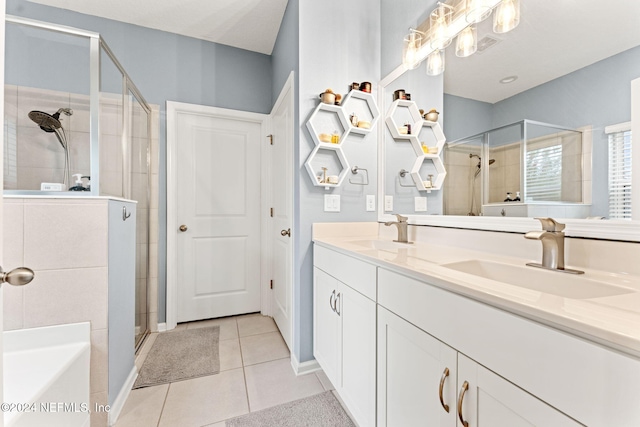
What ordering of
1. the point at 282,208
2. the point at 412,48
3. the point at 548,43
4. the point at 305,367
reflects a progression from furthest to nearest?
the point at 282,208, the point at 305,367, the point at 412,48, the point at 548,43

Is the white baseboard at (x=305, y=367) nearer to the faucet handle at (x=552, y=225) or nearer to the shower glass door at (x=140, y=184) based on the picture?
the shower glass door at (x=140, y=184)

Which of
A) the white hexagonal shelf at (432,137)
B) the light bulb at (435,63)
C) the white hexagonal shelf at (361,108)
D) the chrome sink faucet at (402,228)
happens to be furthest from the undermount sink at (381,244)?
the light bulb at (435,63)

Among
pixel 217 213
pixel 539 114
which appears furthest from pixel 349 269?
pixel 217 213

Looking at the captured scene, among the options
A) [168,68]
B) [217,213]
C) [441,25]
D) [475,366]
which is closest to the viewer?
[475,366]

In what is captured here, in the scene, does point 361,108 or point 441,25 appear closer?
point 441,25

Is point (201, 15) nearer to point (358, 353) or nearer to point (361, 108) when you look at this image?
point (361, 108)

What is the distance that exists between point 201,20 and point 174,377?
2821 millimetres

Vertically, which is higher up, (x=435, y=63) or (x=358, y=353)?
(x=435, y=63)

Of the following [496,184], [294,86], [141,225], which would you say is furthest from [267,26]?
[496,184]

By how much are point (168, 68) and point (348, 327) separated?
8.94 feet

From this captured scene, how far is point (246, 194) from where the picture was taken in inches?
107

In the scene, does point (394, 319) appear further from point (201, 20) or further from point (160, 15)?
point (160, 15)

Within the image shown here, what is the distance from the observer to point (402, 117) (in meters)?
1.79

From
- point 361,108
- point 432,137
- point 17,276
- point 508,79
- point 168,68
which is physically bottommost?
point 17,276
